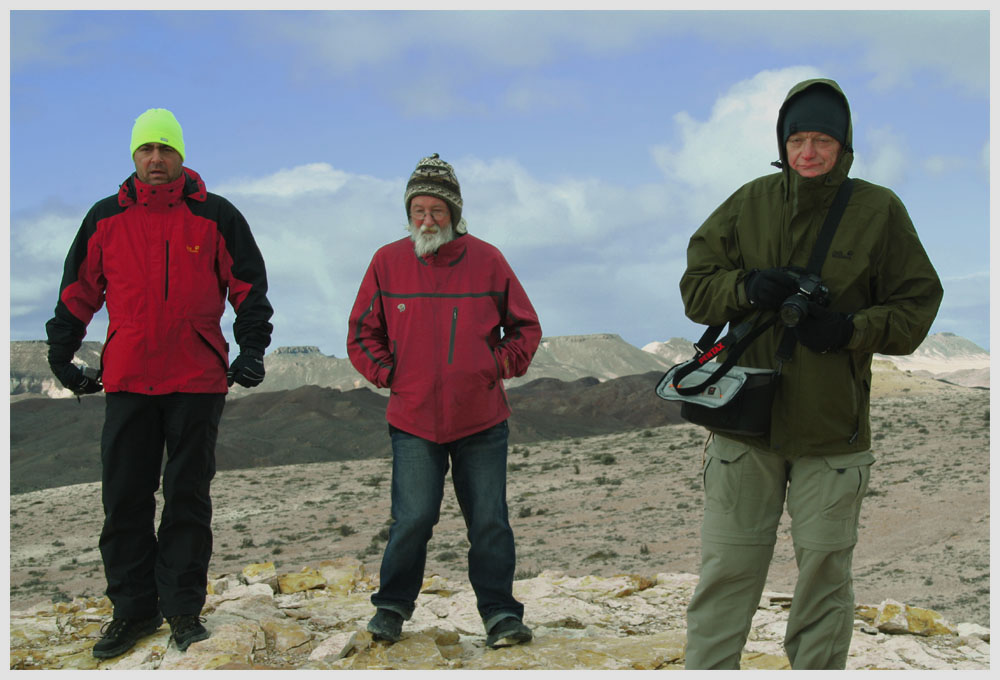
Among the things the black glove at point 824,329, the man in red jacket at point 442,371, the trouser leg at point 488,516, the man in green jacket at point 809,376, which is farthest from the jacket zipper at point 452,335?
the black glove at point 824,329

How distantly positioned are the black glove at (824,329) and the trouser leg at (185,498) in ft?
8.59

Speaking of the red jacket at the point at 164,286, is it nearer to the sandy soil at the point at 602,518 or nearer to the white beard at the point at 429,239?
the white beard at the point at 429,239

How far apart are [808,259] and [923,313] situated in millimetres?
404

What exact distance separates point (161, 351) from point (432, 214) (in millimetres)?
1358

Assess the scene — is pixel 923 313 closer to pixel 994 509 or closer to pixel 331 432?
pixel 994 509

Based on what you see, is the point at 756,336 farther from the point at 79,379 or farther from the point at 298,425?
the point at 298,425

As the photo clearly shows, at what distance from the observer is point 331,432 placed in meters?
39.5

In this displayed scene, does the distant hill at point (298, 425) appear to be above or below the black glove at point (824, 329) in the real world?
below

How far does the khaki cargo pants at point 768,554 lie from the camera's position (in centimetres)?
290

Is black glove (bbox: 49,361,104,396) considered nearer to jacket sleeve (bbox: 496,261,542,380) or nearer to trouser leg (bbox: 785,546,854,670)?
jacket sleeve (bbox: 496,261,542,380)

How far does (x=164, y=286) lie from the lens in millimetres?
4070

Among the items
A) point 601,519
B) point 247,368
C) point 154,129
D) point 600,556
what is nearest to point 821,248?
point 247,368

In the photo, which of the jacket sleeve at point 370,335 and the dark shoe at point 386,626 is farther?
the dark shoe at point 386,626

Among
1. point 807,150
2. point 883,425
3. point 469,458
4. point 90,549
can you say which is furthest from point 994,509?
point 883,425
